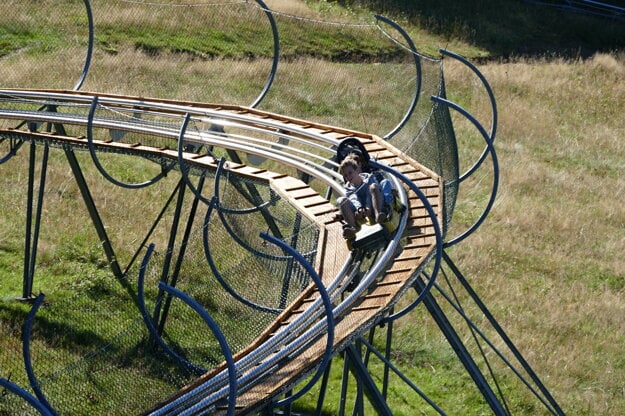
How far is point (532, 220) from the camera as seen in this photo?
21234 millimetres

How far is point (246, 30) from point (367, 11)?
16.7 m

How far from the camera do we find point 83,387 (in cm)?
802

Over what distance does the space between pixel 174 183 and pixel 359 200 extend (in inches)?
389

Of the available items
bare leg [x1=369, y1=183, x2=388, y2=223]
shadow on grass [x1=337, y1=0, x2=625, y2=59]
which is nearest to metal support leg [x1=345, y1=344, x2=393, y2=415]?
bare leg [x1=369, y1=183, x2=388, y2=223]

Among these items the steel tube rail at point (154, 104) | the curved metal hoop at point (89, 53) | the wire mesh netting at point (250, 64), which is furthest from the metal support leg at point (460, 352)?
the curved metal hoop at point (89, 53)

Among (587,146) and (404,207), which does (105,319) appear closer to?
(404,207)

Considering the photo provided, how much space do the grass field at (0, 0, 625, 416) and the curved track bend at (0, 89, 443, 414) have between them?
5.84 ft

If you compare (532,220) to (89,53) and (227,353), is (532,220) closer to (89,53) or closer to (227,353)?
(89,53)

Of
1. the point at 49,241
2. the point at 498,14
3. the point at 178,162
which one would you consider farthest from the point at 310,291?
the point at 498,14

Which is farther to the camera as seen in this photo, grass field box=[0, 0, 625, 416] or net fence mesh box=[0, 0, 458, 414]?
grass field box=[0, 0, 625, 416]

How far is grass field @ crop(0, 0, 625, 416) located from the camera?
51.8 ft

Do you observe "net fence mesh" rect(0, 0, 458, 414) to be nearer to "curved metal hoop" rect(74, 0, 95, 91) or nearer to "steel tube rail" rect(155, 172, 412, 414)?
"curved metal hoop" rect(74, 0, 95, 91)

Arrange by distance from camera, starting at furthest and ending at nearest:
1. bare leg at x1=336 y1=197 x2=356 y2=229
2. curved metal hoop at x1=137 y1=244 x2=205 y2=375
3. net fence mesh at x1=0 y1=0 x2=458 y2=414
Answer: bare leg at x1=336 y1=197 x2=356 y2=229, net fence mesh at x1=0 y1=0 x2=458 y2=414, curved metal hoop at x1=137 y1=244 x2=205 y2=375

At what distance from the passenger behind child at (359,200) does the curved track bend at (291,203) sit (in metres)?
0.21
